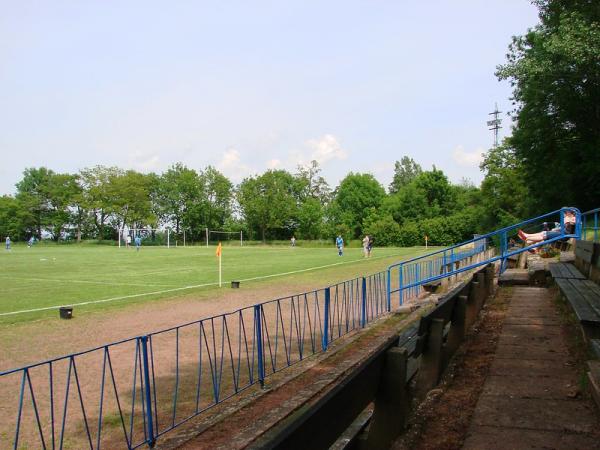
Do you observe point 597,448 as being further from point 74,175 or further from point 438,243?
point 74,175

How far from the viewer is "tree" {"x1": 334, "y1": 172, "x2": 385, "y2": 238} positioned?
97438 millimetres

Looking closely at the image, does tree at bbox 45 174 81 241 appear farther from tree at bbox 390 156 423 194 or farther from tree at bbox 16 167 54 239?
tree at bbox 390 156 423 194

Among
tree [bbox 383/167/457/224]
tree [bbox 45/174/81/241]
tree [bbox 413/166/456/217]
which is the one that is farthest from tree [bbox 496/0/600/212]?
tree [bbox 45/174/81/241]

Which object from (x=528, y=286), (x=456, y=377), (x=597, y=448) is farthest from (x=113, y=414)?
(x=528, y=286)

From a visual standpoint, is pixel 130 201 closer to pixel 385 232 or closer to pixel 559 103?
pixel 385 232

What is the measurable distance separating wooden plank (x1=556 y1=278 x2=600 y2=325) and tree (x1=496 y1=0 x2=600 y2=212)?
20.3 meters

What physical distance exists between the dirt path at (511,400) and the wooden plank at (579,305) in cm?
48

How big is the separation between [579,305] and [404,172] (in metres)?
114

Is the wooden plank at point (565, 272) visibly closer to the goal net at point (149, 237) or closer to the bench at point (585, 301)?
the bench at point (585, 301)

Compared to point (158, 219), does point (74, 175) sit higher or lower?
higher

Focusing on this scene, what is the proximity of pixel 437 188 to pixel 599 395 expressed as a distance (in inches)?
3515

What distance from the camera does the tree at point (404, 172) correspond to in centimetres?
11544

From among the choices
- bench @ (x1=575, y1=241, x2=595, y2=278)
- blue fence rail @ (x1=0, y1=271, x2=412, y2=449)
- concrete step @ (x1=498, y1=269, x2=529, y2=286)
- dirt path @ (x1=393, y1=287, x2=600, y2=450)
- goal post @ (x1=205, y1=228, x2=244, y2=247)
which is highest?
goal post @ (x1=205, y1=228, x2=244, y2=247)

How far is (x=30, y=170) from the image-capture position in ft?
346
